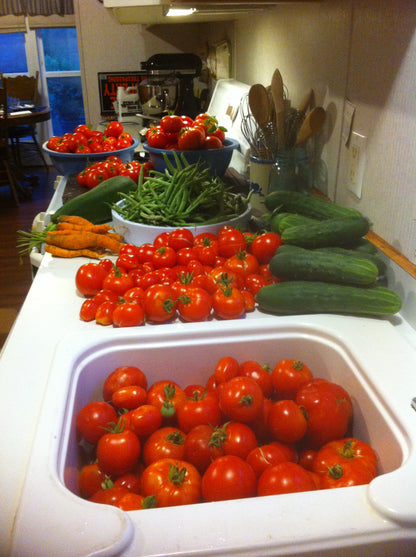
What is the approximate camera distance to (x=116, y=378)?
0.94 meters

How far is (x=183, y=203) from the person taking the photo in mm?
1495

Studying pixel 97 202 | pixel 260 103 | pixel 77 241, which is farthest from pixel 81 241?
pixel 260 103

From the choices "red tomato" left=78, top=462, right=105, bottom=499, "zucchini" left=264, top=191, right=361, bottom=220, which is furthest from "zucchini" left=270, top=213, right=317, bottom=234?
"red tomato" left=78, top=462, right=105, bottom=499

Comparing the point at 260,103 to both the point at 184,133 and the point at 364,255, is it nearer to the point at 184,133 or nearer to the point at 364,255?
the point at 184,133

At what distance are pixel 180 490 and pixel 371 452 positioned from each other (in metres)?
0.29

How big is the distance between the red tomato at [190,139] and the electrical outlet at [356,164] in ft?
2.02

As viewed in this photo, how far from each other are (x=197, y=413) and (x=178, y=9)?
1582mm

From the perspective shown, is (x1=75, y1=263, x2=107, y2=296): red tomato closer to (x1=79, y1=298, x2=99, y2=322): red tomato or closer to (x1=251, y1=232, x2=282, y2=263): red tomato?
(x1=79, y1=298, x2=99, y2=322): red tomato

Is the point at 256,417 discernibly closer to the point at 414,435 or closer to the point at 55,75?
the point at 414,435

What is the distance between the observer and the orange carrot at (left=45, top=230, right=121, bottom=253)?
1.48 metres

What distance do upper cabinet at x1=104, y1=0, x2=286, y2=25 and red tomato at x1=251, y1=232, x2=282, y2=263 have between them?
646 millimetres

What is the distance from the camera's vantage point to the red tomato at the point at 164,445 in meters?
0.82

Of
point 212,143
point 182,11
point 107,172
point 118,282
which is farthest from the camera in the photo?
point 182,11

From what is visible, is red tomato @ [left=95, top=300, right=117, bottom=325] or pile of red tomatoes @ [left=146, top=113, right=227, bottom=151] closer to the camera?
red tomato @ [left=95, top=300, right=117, bottom=325]
